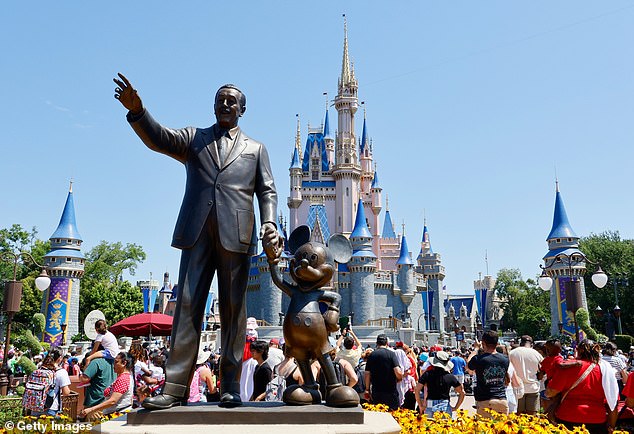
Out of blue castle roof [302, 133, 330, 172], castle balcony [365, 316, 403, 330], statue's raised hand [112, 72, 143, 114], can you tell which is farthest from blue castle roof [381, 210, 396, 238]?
statue's raised hand [112, 72, 143, 114]

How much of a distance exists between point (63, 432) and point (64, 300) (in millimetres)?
39464

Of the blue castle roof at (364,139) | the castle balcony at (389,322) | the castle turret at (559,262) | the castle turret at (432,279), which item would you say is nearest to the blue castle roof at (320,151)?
the blue castle roof at (364,139)

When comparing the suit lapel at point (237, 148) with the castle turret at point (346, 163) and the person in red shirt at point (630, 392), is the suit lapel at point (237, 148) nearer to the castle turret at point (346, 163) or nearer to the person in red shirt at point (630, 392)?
the person in red shirt at point (630, 392)

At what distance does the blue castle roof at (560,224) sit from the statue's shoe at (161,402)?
42306mm

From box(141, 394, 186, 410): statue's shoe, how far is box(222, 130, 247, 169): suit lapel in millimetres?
1741

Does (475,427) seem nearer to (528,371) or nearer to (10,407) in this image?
(528,371)

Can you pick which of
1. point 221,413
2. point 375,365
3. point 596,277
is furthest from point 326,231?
point 221,413

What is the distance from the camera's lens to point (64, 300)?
39.9m

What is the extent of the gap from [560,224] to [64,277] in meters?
37.8

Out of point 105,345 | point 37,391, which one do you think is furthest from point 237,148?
point 37,391

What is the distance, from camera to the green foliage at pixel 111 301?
43969mm

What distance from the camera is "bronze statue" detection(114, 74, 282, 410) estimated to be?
13.2 ft

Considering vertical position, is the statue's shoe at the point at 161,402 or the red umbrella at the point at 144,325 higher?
the red umbrella at the point at 144,325

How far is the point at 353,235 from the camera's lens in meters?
51.0
